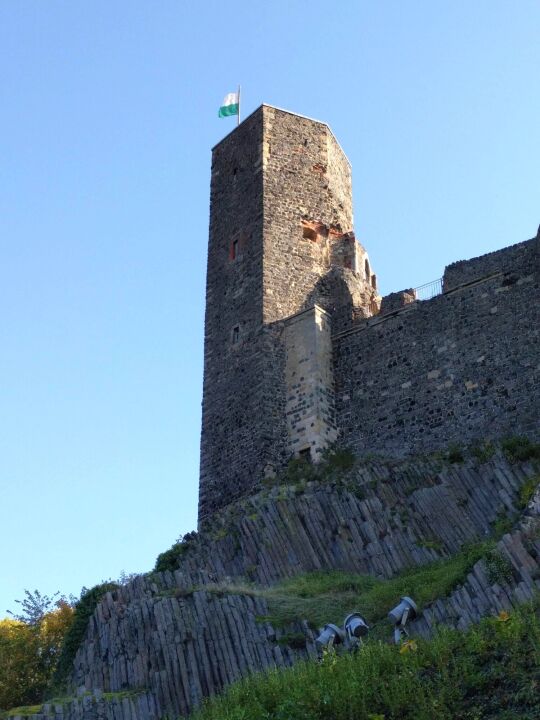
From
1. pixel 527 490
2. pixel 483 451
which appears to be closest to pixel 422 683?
pixel 527 490

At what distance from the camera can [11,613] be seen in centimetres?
2788

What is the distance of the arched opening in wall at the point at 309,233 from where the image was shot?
31.3 m

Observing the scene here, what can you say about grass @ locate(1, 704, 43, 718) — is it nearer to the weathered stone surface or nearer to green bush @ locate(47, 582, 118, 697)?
green bush @ locate(47, 582, 118, 697)

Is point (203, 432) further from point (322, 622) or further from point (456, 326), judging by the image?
point (322, 622)

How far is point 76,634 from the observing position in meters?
21.3

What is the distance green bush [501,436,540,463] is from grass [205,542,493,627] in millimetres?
2952

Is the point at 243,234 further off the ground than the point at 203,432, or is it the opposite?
the point at 243,234

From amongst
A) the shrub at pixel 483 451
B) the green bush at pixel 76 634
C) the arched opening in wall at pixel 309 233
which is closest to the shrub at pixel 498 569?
the shrub at pixel 483 451

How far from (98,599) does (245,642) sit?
16.4ft

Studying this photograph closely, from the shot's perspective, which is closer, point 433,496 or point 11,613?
point 433,496

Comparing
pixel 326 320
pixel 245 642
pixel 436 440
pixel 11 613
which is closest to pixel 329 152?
pixel 326 320

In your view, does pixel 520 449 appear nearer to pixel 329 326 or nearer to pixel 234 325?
pixel 329 326

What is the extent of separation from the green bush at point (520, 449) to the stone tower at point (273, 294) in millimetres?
5643

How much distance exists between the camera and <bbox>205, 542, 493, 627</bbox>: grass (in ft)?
58.0
